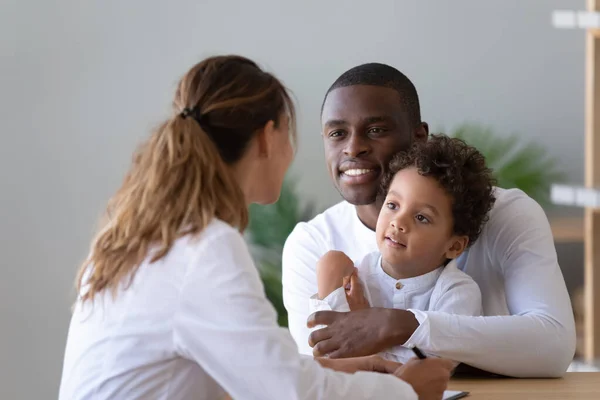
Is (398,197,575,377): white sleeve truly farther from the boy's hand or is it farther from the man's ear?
the man's ear

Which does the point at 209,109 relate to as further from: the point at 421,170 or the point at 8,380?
the point at 8,380

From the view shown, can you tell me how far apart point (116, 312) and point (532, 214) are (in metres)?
0.97

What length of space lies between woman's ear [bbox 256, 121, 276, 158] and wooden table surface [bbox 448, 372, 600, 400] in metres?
0.54

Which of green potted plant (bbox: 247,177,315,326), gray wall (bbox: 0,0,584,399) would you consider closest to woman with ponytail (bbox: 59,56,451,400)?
green potted plant (bbox: 247,177,315,326)

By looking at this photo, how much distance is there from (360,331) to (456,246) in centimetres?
32

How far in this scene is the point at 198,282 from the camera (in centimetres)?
124

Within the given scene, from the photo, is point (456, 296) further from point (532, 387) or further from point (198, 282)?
point (198, 282)

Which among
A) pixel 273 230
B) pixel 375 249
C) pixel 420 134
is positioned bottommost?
pixel 273 230

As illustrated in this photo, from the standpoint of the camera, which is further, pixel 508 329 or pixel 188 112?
pixel 508 329

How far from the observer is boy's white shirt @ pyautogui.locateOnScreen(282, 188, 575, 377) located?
1683mm

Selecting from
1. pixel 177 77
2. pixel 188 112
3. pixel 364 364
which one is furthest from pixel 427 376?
pixel 177 77

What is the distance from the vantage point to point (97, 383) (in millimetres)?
1310

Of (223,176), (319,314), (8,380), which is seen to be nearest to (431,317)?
(319,314)

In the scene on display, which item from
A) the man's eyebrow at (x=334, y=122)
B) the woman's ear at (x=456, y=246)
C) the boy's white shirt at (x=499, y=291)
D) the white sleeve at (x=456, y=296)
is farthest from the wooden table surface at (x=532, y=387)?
the man's eyebrow at (x=334, y=122)
